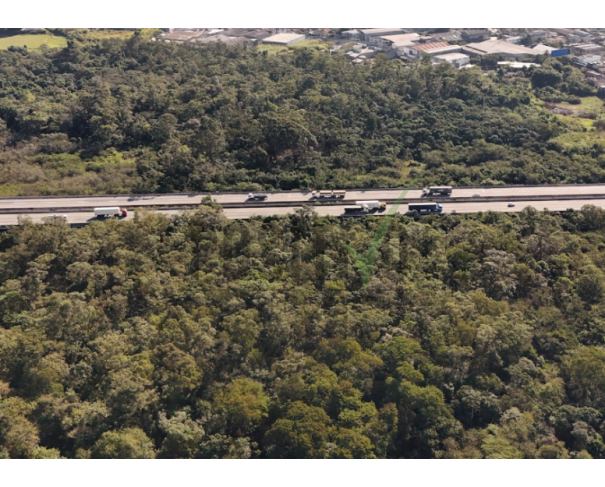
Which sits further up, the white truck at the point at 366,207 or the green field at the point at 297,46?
the green field at the point at 297,46

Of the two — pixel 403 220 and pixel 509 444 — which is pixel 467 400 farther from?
pixel 403 220

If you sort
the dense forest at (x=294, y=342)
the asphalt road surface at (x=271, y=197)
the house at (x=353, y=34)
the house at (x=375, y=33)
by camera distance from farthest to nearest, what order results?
the house at (x=353, y=34), the house at (x=375, y=33), the asphalt road surface at (x=271, y=197), the dense forest at (x=294, y=342)

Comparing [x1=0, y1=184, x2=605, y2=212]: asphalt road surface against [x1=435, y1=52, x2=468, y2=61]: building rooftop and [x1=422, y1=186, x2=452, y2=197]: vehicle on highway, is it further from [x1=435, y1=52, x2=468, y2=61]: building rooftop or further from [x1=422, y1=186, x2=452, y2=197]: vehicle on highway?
[x1=435, y1=52, x2=468, y2=61]: building rooftop

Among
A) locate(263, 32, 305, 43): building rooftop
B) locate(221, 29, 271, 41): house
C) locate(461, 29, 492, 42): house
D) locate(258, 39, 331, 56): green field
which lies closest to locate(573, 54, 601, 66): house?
locate(461, 29, 492, 42): house

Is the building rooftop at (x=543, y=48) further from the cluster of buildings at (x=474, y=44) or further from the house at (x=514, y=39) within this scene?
the house at (x=514, y=39)

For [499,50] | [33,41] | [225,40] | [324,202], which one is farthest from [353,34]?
[324,202]

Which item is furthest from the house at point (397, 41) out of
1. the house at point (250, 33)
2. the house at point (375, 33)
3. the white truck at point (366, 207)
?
the white truck at point (366, 207)
